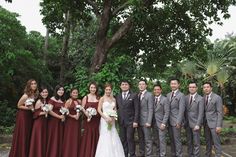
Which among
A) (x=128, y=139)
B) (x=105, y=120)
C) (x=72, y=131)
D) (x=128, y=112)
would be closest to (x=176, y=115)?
(x=128, y=112)

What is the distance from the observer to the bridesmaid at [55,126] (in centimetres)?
895

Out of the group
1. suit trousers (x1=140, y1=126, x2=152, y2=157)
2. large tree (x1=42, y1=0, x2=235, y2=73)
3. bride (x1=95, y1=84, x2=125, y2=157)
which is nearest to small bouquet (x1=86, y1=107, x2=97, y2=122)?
bride (x1=95, y1=84, x2=125, y2=157)

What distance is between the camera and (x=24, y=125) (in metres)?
8.95

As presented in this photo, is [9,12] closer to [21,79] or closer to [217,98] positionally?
[21,79]

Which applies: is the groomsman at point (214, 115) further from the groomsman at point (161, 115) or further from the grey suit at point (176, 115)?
the groomsman at point (161, 115)

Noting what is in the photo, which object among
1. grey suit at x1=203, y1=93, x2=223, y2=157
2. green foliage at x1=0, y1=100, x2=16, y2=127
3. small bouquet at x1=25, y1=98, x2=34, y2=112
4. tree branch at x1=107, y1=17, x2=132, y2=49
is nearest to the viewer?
small bouquet at x1=25, y1=98, x2=34, y2=112

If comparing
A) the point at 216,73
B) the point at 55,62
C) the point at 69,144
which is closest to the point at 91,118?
the point at 69,144

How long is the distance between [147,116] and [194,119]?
112 cm

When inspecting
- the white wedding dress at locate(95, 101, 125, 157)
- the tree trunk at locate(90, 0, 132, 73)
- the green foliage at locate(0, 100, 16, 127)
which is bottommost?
the white wedding dress at locate(95, 101, 125, 157)

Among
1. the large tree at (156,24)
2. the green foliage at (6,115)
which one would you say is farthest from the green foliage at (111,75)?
the green foliage at (6,115)

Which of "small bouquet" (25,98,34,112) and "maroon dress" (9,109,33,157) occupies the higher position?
"small bouquet" (25,98,34,112)

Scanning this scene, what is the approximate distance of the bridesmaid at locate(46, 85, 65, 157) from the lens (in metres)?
8.95

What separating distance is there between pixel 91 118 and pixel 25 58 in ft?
32.3

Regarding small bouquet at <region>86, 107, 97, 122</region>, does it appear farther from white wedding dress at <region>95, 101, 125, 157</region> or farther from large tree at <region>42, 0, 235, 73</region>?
large tree at <region>42, 0, 235, 73</region>
